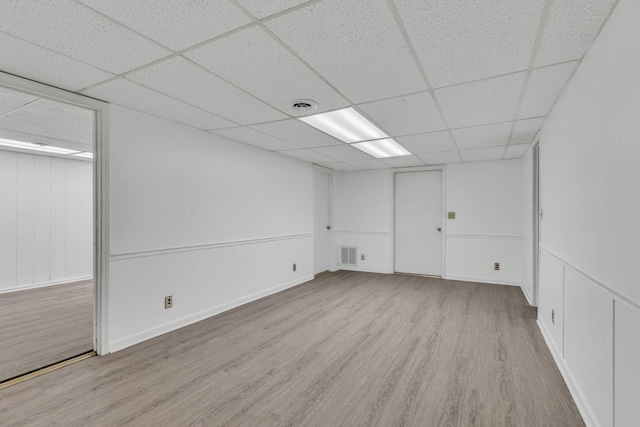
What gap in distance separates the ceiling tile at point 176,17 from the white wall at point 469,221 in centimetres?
524

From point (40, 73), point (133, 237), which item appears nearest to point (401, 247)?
point (133, 237)

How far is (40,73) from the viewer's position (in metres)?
2.20

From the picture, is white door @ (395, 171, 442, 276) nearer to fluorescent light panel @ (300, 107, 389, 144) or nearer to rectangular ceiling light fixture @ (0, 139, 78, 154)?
fluorescent light panel @ (300, 107, 389, 144)

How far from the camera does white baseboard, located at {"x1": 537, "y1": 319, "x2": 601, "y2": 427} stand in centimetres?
180

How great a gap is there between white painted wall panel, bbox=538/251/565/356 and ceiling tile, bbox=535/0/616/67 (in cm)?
162

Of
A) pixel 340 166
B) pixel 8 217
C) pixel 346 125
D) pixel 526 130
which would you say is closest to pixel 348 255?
pixel 340 166

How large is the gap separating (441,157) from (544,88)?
2.88 m

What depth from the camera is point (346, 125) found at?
137 inches

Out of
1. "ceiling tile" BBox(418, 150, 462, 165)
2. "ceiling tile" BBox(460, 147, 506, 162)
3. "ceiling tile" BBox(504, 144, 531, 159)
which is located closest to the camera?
"ceiling tile" BBox(504, 144, 531, 159)

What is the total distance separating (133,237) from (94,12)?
204 centimetres

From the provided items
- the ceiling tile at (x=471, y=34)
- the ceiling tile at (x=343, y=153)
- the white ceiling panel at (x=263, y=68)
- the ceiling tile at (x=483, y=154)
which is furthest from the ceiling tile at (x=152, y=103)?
the ceiling tile at (x=483, y=154)

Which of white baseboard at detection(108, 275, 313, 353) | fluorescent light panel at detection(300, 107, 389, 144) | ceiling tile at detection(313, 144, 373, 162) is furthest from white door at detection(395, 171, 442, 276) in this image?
white baseboard at detection(108, 275, 313, 353)

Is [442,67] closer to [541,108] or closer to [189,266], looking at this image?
[541,108]

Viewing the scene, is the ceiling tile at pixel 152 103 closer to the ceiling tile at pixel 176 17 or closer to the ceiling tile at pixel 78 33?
the ceiling tile at pixel 78 33
